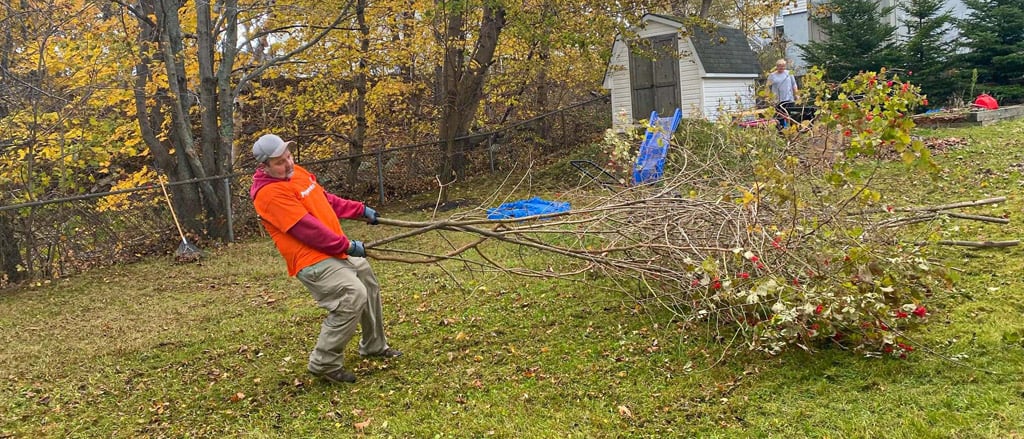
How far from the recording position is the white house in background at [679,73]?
1495 centimetres

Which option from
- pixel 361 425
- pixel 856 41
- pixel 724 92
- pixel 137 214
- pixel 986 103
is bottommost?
pixel 361 425

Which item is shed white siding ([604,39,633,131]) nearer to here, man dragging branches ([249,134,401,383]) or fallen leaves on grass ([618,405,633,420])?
man dragging branches ([249,134,401,383])

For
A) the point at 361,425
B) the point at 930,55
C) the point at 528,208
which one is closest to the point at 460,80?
the point at 528,208

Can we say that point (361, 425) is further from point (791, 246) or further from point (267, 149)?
point (791, 246)

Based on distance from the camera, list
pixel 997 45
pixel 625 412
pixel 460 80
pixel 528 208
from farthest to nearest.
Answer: pixel 997 45 → pixel 460 80 → pixel 528 208 → pixel 625 412

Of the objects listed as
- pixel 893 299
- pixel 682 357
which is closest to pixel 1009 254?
pixel 893 299

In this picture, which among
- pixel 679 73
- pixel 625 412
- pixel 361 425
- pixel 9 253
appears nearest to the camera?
pixel 625 412

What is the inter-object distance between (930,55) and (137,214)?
1605 centimetres

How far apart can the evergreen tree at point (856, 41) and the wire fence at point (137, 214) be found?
8481 mm

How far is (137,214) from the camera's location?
31.6ft

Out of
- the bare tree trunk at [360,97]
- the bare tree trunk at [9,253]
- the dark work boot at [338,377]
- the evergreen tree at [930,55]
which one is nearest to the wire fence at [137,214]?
the bare tree trunk at [9,253]

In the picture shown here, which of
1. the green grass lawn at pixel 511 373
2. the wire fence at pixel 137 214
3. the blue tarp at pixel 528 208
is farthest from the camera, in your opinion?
the wire fence at pixel 137 214

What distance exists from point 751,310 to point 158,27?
9.20m

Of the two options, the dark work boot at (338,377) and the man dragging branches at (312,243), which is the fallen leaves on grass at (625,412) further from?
the dark work boot at (338,377)
